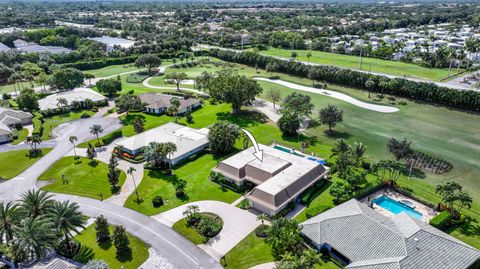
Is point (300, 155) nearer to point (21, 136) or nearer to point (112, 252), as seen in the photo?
point (112, 252)

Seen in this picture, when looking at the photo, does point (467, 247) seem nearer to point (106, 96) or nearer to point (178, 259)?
point (178, 259)

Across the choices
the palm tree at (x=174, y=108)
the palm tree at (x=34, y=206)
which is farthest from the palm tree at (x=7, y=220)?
the palm tree at (x=174, y=108)

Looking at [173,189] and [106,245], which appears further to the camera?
[173,189]

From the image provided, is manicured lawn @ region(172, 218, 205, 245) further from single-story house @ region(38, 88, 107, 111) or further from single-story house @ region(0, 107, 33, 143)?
single-story house @ region(38, 88, 107, 111)

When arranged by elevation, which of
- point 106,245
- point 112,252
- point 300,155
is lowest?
point 112,252

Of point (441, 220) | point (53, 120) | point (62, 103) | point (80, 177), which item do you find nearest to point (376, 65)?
point (441, 220)

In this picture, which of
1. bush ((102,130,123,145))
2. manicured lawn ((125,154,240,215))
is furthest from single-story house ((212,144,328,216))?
bush ((102,130,123,145))
